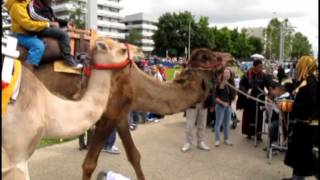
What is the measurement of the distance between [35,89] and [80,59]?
1.88m

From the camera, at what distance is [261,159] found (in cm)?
944

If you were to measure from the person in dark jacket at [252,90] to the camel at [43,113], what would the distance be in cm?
657

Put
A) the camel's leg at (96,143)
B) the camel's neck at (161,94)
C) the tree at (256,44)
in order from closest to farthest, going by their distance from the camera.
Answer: the camel's leg at (96,143), the camel's neck at (161,94), the tree at (256,44)

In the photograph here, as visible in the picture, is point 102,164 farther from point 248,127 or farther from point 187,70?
point 248,127

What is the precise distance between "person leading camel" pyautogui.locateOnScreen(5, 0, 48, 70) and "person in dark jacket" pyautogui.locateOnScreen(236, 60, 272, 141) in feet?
20.9

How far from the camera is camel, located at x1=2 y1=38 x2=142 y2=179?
374cm

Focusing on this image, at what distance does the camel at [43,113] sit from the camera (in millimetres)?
3742

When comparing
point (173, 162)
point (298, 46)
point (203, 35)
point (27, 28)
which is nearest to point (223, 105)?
point (173, 162)

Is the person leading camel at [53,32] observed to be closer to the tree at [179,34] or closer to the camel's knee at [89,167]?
the camel's knee at [89,167]

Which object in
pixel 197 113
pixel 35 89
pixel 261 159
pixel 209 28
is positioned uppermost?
pixel 209 28

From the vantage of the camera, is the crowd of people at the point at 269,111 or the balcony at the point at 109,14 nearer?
the crowd of people at the point at 269,111

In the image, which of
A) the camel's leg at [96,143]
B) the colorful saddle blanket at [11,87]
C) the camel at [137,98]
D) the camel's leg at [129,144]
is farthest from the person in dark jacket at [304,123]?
the colorful saddle blanket at [11,87]

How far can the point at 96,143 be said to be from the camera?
21.4ft

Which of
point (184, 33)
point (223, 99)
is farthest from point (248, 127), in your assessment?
point (184, 33)
